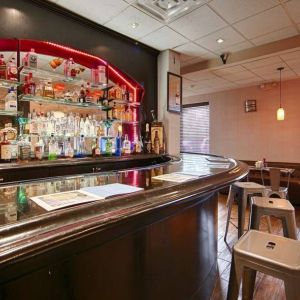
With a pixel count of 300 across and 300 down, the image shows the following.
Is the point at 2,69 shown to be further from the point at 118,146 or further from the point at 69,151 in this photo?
the point at 118,146

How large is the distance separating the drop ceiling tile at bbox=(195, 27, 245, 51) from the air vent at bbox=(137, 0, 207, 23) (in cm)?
77

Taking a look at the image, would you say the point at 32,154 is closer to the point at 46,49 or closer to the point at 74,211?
the point at 46,49

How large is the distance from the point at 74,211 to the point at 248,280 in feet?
4.09

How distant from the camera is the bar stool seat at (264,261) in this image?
107 centimetres

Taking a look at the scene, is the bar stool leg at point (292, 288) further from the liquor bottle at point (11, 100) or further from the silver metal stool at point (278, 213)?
the liquor bottle at point (11, 100)

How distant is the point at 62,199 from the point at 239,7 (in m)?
2.94

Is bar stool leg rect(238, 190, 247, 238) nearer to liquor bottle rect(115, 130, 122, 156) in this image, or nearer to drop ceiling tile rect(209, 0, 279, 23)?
liquor bottle rect(115, 130, 122, 156)

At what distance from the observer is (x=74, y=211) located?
0.68m

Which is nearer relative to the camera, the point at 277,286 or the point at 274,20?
the point at 277,286

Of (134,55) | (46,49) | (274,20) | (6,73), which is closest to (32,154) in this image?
(6,73)

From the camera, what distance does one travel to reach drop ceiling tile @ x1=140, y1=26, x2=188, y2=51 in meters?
3.40

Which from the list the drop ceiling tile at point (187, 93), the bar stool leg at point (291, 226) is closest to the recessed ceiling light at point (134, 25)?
the bar stool leg at point (291, 226)

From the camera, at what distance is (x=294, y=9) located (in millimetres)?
2836

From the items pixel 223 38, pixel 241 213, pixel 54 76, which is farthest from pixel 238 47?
pixel 54 76
